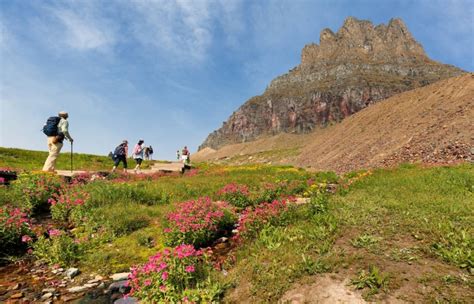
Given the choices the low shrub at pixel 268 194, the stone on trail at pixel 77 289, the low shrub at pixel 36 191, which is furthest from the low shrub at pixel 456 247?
the low shrub at pixel 36 191

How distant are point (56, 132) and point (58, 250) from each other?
1113 cm

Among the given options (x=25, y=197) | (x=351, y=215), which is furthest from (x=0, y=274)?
(x=351, y=215)

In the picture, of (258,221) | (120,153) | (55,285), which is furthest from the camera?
(120,153)

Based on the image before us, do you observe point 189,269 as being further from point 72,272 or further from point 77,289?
point 72,272

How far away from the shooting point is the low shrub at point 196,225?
7.34 meters

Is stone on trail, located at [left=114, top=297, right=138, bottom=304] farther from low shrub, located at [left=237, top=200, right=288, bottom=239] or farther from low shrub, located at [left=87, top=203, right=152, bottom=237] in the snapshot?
low shrub, located at [left=87, top=203, right=152, bottom=237]

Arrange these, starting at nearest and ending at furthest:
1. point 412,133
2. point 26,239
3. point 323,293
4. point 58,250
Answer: point 323,293
point 58,250
point 26,239
point 412,133

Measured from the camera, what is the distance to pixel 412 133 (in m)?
30.0

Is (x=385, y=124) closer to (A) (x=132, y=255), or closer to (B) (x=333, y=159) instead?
(B) (x=333, y=159)

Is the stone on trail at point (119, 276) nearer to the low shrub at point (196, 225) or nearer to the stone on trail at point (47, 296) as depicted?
the stone on trail at point (47, 296)

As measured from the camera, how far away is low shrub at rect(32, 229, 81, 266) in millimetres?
6605

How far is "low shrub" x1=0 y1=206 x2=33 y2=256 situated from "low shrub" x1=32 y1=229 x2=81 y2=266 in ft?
1.47

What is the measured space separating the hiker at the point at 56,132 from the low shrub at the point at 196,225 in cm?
1103

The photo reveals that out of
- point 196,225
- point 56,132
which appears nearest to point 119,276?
point 196,225
